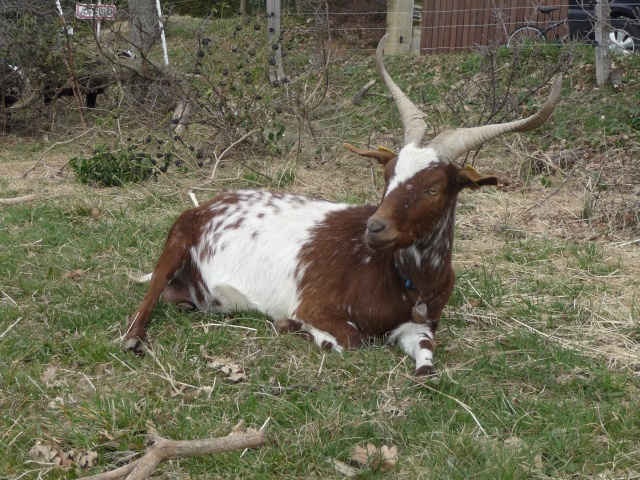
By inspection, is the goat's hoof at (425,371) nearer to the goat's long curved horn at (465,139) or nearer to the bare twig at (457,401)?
the bare twig at (457,401)

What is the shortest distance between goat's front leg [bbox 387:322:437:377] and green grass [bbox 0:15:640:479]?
79 mm

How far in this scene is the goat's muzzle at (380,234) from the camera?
12.6 ft

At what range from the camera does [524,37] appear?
37.0 feet

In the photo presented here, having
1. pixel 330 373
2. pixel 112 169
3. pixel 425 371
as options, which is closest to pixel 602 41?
pixel 112 169

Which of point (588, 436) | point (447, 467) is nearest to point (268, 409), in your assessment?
point (447, 467)

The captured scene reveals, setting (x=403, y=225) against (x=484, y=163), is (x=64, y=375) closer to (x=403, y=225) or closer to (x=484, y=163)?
(x=403, y=225)

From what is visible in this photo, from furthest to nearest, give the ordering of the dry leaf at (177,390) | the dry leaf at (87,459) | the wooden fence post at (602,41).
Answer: the wooden fence post at (602,41)
the dry leaf at (177,390)
the dry leaf at (87,459)

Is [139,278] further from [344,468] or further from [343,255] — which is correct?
[344,468]

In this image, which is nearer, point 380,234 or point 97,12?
point 380,234

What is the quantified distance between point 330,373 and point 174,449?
1.08 metres

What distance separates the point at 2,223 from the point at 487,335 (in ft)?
13.6

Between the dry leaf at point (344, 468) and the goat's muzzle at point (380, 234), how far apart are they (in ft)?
3.70

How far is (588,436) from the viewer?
10.8 feet

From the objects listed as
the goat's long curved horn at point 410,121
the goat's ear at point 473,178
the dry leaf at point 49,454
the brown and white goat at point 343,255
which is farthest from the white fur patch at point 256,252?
the dry leaf at point 49,454
